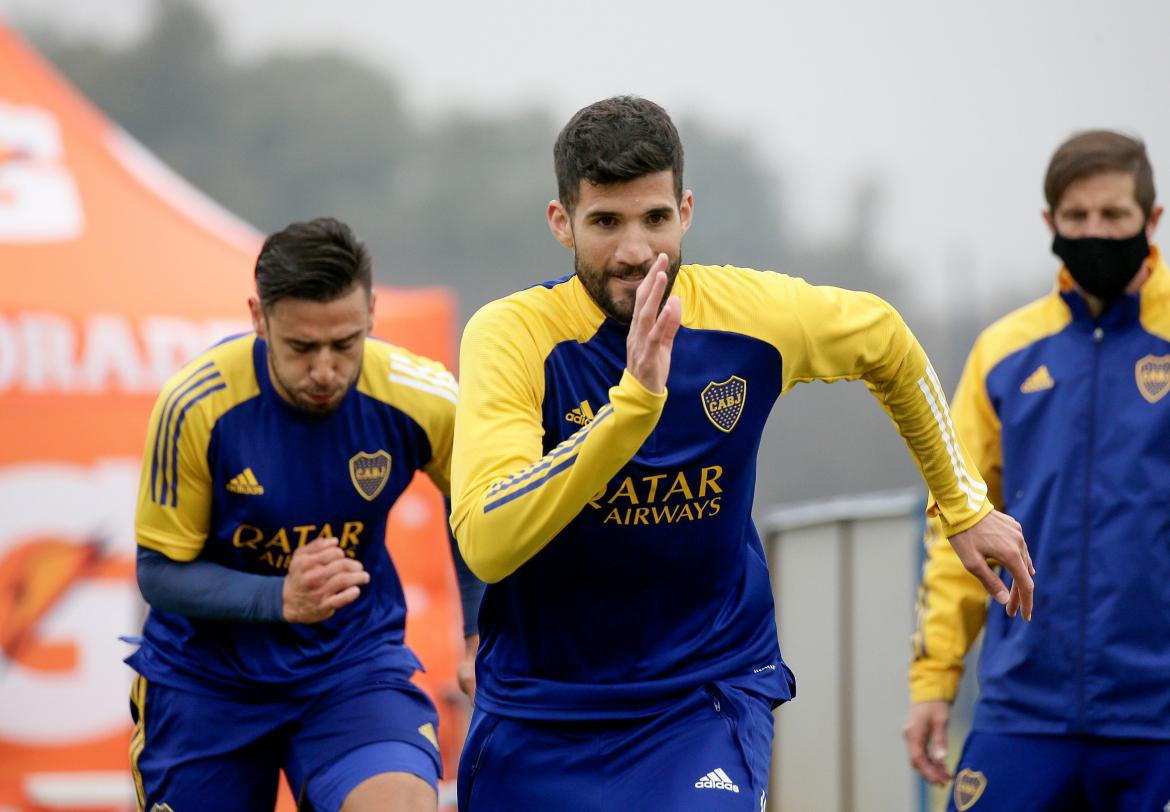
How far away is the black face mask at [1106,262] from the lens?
482cm

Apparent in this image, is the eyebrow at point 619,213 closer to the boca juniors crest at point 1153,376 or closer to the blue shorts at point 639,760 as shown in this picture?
the blue shorts at point 639,760

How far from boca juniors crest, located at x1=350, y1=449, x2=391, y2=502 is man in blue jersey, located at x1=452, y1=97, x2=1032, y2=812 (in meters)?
0.88

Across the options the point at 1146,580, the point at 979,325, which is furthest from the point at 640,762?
the point at 979,325

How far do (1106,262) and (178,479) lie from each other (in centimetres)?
275

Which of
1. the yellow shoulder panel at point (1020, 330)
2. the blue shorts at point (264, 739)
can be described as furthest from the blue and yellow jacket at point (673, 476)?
the yellow shoulder panel at point (1020, 330)

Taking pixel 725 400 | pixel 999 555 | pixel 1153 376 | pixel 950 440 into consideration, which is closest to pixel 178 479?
pixel 725 400

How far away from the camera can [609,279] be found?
3.72 metres

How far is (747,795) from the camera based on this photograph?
3811 mm

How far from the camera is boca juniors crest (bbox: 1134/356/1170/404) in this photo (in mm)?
4742

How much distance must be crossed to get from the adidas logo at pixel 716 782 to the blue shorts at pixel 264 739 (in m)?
1.14

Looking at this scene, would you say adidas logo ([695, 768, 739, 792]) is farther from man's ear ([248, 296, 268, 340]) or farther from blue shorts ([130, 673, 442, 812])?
man's ear ([248, 296, 268, 340])

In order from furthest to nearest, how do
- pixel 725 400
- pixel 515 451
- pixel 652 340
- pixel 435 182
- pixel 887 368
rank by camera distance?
pixel 435 182, pixel 887 368, pixel 725 400, pixel 515 451, pixel 652 340

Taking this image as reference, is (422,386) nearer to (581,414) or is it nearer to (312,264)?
(312,264)

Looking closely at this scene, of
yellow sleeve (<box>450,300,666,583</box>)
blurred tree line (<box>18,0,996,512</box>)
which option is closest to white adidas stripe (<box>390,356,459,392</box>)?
yellow sleeve (<box>450,300,666,583</box>)
